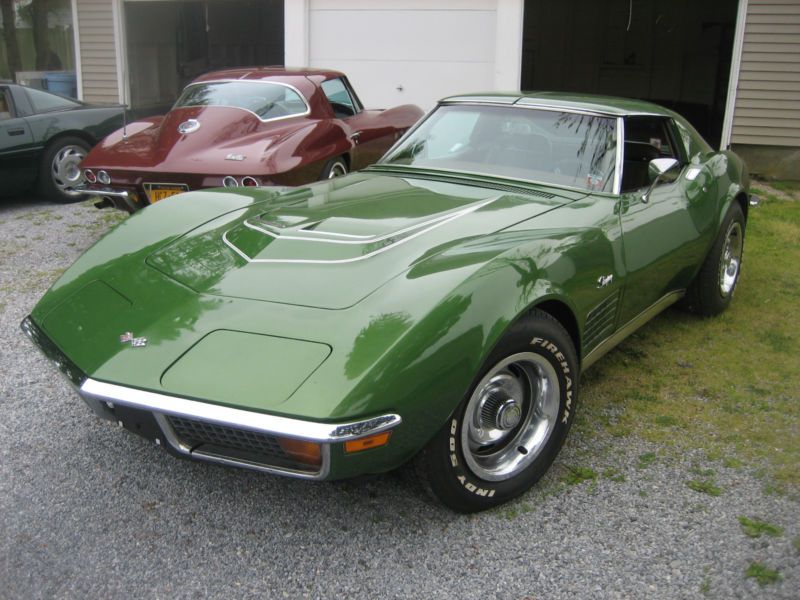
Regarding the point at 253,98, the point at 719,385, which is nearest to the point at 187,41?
the point at 253,98

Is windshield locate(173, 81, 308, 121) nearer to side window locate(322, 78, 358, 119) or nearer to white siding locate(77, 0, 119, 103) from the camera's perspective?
side window locate(322, 78, 358, 119)

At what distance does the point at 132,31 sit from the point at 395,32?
20.9ft

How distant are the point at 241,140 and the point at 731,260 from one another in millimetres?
3748

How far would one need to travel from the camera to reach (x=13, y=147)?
7.59 meters

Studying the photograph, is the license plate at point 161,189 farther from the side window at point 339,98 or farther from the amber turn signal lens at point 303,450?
the amber turn signal lens at point 303,450

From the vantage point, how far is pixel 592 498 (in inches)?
116

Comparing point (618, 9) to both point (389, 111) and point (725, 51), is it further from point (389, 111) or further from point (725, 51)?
point (389, 111)

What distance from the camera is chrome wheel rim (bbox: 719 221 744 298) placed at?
4758 millimetres

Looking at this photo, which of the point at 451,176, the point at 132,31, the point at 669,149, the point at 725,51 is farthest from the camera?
the point at 725,51

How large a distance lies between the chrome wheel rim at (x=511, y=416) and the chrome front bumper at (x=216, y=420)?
20.3 inches

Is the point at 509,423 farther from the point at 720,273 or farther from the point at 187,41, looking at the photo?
the point at 187,41

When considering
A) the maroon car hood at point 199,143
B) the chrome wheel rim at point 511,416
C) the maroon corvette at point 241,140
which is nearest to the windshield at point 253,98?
the maroon corvette at point 241,140

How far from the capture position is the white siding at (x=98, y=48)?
1252cm

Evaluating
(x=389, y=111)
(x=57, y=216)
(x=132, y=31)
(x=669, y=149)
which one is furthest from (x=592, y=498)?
(x=132, y=31)
